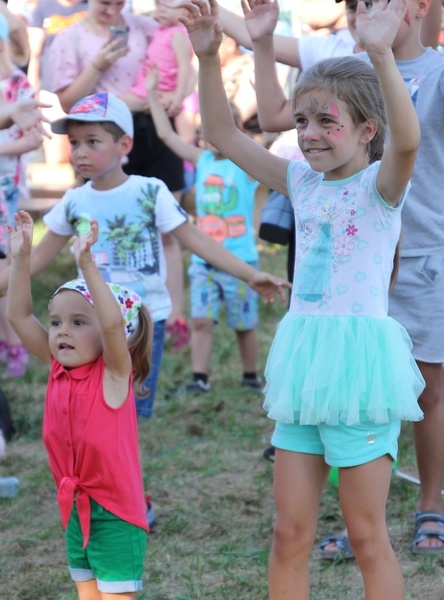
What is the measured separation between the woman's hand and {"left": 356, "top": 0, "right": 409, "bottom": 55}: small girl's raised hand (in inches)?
140

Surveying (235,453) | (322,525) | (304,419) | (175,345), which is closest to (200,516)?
(322,525)

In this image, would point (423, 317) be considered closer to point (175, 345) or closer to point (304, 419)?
point (304, 419)

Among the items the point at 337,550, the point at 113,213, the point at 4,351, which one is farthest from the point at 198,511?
the point at 4,351

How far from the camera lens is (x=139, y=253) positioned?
12.4 ft

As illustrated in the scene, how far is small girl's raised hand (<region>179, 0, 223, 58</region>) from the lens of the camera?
9.05ft

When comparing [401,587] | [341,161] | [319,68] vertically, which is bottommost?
[401,587]

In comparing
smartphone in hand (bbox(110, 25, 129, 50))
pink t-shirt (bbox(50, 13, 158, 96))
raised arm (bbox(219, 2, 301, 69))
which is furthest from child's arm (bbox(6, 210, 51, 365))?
smartphone in hand (bbox(110, 25, 129, 50))

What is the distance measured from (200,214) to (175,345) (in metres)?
1.12

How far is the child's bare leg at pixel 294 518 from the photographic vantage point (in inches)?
103

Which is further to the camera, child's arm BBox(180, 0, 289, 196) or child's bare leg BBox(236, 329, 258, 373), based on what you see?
child's bare leg BBox(236, 329, 258, 373)

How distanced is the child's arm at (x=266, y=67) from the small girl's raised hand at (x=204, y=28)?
27cm

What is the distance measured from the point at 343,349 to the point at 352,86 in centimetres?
68

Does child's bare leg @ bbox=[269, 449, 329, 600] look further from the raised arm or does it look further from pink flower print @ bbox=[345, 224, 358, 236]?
the raised arm

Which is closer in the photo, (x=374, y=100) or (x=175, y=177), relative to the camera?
(x=374, y=100)
